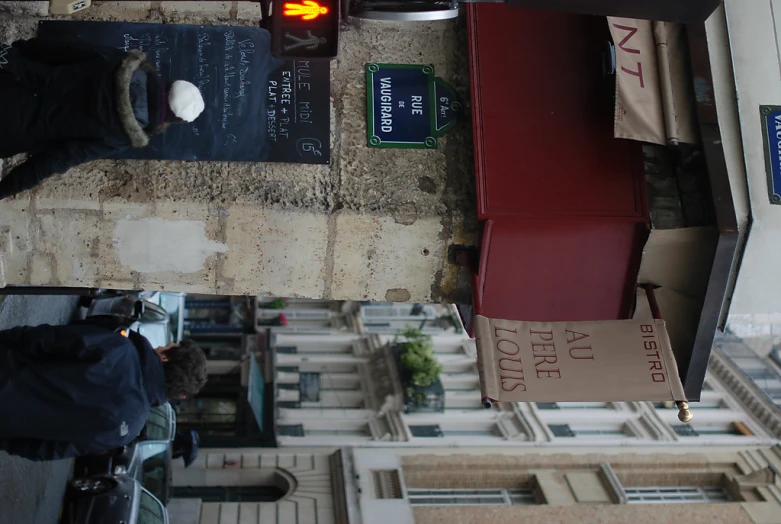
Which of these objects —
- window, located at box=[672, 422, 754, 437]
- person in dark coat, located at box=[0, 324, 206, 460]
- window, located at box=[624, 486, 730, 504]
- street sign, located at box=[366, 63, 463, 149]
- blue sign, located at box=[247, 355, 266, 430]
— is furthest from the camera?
window, located at box=[672, 422, 754, 437]

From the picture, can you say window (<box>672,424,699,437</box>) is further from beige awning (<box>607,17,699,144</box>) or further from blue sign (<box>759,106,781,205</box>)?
beige awning (<box>607,17,699,144</box>)

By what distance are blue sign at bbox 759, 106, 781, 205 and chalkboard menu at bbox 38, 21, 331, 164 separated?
8.91 feet

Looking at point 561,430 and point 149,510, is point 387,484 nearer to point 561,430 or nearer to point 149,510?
point 561,430

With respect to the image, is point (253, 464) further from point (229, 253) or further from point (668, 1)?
point (668, 1)

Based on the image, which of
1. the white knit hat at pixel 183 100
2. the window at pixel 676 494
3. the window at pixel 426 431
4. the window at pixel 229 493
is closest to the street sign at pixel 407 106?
the white knit hat at pixel 183 100

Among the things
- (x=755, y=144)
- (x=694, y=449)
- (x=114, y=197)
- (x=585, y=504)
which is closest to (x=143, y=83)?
(x=114, y=197)

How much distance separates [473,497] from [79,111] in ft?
36.3

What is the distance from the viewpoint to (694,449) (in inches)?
571

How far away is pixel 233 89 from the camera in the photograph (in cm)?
429

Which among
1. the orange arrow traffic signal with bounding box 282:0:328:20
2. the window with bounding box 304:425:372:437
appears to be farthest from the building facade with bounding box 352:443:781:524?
the orange arrow traffic signal with bounding box 282:0:328:20

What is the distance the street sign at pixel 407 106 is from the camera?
432 centimetres

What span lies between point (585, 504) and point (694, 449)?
4.01 metres

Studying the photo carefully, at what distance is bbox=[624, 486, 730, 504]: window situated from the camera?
13.2 meters

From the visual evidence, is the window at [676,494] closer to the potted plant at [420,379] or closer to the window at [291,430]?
the potted plant at [420,379]
